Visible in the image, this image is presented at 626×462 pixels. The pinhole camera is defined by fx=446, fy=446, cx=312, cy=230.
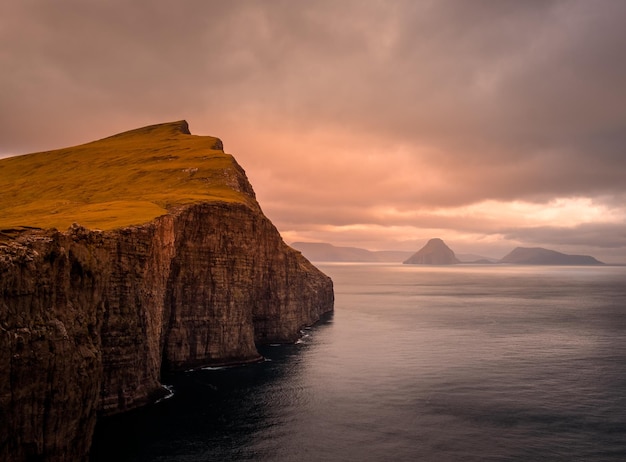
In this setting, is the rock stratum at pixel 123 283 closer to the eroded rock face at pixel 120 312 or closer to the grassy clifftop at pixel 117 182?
the eroded rock face at pixel 120 312

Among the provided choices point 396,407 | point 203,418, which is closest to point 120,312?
point 203,418

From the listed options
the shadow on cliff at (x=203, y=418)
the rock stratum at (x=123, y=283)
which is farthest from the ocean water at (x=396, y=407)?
the rock stratum at (x=123, y=283)

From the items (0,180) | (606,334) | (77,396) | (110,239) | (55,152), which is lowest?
(606,334)

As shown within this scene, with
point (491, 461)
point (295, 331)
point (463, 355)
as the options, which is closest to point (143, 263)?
point (491, 461)

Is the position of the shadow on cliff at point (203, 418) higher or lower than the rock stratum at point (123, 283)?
lower

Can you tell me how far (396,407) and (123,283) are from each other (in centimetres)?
4308

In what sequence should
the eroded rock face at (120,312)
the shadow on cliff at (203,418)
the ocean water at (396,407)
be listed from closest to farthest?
the eroded rock face at (120,312), the shadow on cliff at (203,418), the ocean water at (396,407)

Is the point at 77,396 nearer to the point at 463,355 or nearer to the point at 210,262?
the point at 210,262

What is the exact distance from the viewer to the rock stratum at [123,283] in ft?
128

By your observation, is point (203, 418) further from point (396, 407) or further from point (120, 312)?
point (396, 407)

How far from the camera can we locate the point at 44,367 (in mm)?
38906

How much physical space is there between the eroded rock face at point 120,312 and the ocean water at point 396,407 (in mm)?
6030

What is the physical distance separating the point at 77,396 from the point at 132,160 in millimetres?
100659

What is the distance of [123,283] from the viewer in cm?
6025
